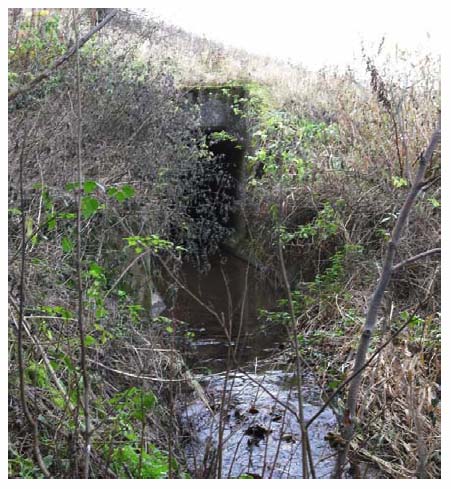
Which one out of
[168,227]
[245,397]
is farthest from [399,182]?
[245,397]

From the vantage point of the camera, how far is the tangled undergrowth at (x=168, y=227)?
345 centimetres

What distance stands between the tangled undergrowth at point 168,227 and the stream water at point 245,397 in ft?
0.65

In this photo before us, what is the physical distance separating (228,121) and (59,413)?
22.4 ft

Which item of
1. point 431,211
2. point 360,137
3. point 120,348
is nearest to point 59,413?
point 120,348

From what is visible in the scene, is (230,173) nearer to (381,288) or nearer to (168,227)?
(168,227)

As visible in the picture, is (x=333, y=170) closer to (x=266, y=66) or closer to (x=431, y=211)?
(x=431, y=211)

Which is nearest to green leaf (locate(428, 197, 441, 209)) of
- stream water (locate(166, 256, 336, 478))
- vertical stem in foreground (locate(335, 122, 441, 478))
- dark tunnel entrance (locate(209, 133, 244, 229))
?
stream water (locate(166, 256, 336, 478))

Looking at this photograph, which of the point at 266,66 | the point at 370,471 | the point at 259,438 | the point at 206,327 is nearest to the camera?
the point at 370,471

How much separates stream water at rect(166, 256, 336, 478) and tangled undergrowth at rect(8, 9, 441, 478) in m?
0.20

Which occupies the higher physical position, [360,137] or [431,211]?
[360,137]

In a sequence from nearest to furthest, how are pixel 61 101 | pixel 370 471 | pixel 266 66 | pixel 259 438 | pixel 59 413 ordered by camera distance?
pixel 59 413 → pixel 370 471 → pixel 259 438 → pixel 61 101 → pixel 266 66

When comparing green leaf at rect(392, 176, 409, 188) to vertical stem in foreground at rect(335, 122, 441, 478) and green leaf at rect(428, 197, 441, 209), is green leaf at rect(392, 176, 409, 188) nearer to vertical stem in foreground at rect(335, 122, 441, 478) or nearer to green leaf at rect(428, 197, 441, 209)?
green leaf at rect(428, 197, 441, 209)

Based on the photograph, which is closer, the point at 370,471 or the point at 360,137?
the point at 370,471
